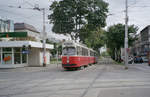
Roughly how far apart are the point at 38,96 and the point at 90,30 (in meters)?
31.4

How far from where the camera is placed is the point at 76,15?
122 feet

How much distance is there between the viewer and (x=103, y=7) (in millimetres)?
37969

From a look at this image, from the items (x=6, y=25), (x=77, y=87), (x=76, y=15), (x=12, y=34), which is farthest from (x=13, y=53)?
(x=6, y=25)

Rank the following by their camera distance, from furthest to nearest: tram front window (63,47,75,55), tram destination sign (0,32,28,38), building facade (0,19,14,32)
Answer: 1. building facade (0,19,14,32)
2. tram destination sign (0,32,28,38)
3. tram front window (63,47,75,55)

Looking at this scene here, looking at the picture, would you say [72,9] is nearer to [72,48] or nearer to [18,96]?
[72,48]

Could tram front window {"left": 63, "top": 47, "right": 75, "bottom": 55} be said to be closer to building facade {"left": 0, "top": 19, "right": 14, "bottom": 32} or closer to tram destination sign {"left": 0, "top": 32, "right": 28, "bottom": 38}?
tram destination sign {"left": 0, "top": 32, "right": 28, "bottom": 38}

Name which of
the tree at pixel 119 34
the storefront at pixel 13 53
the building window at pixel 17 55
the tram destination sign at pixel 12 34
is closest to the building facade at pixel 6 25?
the tram destination sign at pixel 12 34

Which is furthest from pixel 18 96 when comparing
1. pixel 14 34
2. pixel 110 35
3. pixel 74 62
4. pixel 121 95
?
pixel 110 35

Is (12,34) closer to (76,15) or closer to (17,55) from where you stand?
(17,55)

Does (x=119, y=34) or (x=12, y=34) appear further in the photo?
(x=119, y=34)

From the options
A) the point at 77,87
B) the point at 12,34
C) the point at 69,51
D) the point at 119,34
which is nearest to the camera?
the point at 77,87

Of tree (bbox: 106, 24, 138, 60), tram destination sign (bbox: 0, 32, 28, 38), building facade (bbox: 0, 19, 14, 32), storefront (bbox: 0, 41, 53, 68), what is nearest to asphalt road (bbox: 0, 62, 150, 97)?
storefront (bbox: 0, 41, 53, 68)

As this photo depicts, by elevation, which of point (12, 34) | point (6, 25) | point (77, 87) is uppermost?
point (6, 25)

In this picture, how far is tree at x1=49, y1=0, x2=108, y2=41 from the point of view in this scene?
3656cm
